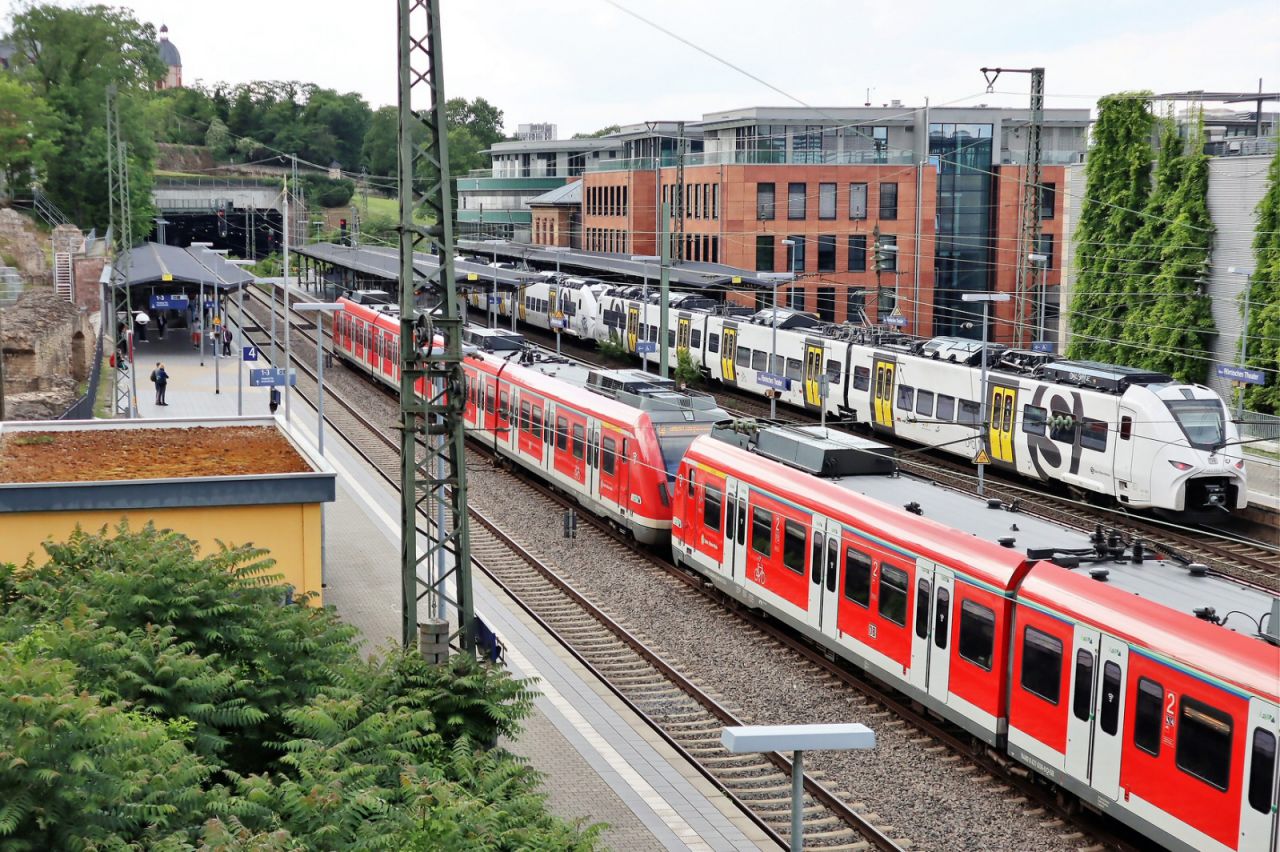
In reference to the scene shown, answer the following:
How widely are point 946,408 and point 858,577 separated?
57.4 feet

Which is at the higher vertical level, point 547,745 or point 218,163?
point 218,163

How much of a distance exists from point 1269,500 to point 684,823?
21.1 meters

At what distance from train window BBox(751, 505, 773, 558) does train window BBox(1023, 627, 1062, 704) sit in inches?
255

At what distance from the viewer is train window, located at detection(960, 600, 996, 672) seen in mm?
14875

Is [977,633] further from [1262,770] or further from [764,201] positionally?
[764,201]

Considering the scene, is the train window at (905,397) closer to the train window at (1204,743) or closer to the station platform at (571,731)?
the station platform at (571,731)

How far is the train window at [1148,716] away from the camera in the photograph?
12.3m

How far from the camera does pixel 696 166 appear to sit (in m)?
73.9

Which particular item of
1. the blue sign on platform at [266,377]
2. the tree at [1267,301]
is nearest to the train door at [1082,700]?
the blue sign on platform at [266,377]

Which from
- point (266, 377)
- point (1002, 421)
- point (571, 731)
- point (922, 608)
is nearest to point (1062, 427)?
point (1002, 421)

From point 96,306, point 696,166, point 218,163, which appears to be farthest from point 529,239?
point 218,163

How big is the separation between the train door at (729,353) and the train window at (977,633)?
3264 centimetres

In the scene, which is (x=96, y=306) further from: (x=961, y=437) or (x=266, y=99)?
(x=266, y=99)

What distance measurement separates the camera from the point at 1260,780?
1109 cm
